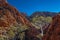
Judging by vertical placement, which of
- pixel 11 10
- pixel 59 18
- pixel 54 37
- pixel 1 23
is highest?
pixel 11 10

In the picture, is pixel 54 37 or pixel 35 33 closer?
pixel 54 37

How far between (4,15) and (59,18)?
153 feet

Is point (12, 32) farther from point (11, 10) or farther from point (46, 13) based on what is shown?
point (46, 13)

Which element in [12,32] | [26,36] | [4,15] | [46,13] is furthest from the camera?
[46,13]

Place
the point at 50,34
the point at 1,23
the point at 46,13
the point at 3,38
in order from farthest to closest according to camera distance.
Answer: the point at 46,13
the point at 1,23
the point at 3,38
the point at 50,34

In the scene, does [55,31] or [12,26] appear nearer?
[55,31]

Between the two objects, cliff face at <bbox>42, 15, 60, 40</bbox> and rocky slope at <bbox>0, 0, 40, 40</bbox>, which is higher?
rocky slope at <bbox>0, 0, 40, 40</bbox>

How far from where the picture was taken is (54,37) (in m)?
18.9

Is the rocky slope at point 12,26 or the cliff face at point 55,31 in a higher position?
the rocky slope at point 12,26

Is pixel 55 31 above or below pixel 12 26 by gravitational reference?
below

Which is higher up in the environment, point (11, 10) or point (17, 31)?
point (11, 10)

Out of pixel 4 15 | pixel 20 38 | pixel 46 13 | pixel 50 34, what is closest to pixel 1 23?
pixel 4 15

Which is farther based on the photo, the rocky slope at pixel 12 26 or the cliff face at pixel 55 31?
the rocky slope at pixel 12 26

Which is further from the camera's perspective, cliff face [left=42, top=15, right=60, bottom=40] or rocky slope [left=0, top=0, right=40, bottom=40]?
rocky slope [left=0, top=0, right=40, bottom=40]
